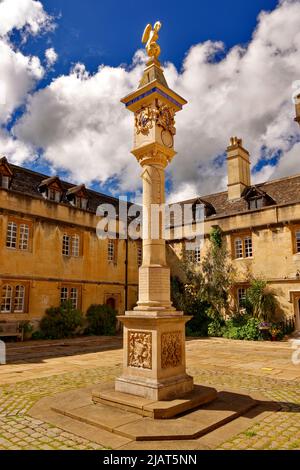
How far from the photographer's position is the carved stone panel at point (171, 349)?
5.98 metres

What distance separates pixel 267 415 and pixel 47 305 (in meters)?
15.3

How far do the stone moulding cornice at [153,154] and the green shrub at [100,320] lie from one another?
49.8ft

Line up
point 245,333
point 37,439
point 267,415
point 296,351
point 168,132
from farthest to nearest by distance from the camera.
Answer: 1. point 245,333
2. point 296,351
3. point 168,132
4. point 267,415
5. point 37,439

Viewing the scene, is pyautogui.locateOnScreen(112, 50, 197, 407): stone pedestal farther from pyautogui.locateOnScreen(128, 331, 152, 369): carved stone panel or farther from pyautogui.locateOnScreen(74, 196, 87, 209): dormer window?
pyautogui.locateOnScreen(74, 196, 87, 209): dormer window

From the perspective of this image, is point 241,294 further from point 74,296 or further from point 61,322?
point 61,322

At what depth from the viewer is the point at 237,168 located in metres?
23.1

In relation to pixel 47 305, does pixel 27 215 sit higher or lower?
higher

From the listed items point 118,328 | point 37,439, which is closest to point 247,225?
point 118,328

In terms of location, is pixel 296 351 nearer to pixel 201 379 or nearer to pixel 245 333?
pixel 245 333

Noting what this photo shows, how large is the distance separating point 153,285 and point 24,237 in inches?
537

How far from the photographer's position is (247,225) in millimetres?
20766

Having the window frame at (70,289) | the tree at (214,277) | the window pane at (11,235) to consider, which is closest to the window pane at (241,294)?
the tree at (214,277)

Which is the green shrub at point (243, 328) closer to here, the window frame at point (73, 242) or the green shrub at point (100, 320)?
the green shrub at point (100, 320)

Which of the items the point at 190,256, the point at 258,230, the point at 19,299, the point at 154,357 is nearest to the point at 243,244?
the point at 258,230
